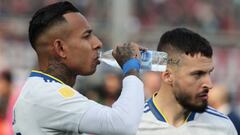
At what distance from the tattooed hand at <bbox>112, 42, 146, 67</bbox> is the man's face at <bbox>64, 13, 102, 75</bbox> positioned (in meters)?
0.13

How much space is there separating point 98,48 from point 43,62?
0.31 metres

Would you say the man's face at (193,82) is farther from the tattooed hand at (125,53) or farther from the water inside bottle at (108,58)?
the tattooed hand at (125,53)

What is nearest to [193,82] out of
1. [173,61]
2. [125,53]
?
[173,61]

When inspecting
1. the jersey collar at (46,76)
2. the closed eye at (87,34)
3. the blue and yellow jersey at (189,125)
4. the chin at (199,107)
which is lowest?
the blue and yellow jersey at (189,125)

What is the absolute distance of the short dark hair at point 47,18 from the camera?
468 cm

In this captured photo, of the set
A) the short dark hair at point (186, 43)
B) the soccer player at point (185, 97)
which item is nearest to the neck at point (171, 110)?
the soccer player at point (185, 97)

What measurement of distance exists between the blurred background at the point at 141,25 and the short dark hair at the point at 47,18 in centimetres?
852

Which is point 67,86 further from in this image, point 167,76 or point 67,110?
point 167,76

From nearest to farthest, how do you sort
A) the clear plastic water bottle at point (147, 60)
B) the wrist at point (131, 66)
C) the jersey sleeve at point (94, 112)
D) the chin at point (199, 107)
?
the jersey sleeve at point (94, 112) < the wrist at point (131, 66) < the clear plastic water bottle at point (147, 60) < the chin at point (199, 107)

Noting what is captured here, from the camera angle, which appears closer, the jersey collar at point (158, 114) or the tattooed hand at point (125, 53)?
the tattooed hand at point (125, 53)

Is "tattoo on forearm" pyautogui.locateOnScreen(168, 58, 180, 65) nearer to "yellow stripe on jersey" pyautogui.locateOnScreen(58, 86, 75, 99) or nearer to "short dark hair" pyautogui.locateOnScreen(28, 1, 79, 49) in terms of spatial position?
"short dark hair" pyautogui.locateOnScreen(28, 1, 79, 49)

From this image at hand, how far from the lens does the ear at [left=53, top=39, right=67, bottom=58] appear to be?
4.64m

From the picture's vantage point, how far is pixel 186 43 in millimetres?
5832

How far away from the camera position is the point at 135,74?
4.46 metres
